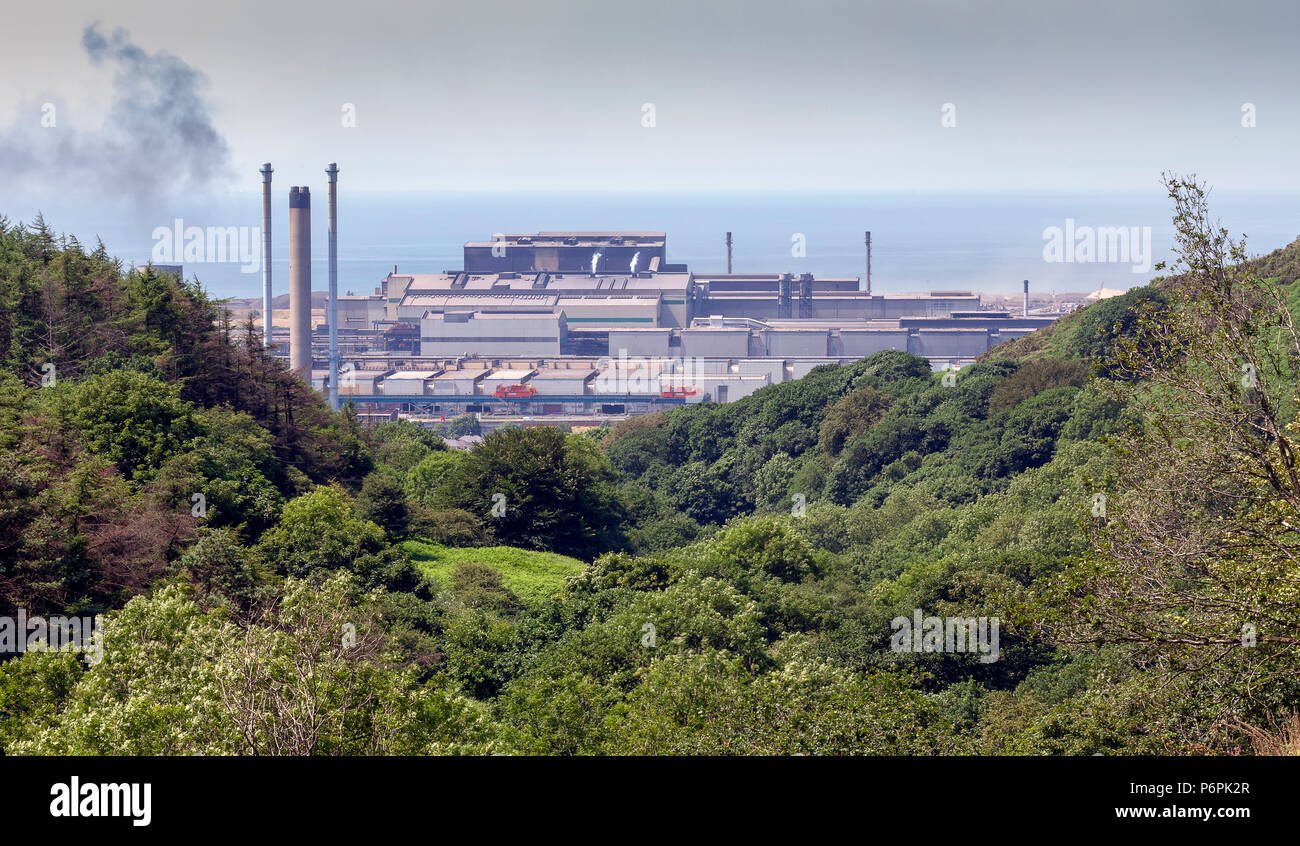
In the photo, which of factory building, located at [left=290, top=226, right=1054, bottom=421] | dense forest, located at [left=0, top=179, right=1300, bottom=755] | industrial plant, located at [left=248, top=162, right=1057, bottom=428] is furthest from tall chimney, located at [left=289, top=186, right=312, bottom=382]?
dense forest, located at [left=0, top=179, right=1300, bottom=755]

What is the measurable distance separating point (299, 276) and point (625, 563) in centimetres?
8119

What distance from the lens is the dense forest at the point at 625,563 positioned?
1059 centimetres

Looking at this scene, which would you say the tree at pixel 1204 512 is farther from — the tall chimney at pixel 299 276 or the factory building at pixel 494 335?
the factory building at pixel 494 335

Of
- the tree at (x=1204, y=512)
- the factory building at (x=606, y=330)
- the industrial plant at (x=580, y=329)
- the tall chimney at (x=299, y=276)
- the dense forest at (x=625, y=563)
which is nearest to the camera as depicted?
the tree at (x=1204, y=512)

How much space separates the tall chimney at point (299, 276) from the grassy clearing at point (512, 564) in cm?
7096

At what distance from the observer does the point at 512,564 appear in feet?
112

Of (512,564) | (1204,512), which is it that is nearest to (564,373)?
(512,564)

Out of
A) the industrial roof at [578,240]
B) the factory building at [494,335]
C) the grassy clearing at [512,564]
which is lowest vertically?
the grassy clearing at [512,564]

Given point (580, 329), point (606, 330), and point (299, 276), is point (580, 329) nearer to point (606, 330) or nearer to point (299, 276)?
point (606, 330)

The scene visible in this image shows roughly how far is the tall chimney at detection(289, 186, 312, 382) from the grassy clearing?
7096 cm

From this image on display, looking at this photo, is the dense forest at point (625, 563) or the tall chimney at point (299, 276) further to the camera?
the tall chimney at point (299, 276)

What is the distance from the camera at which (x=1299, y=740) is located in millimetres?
8922

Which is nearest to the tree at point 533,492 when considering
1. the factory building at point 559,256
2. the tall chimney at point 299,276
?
the tall chimney at point 299,276
